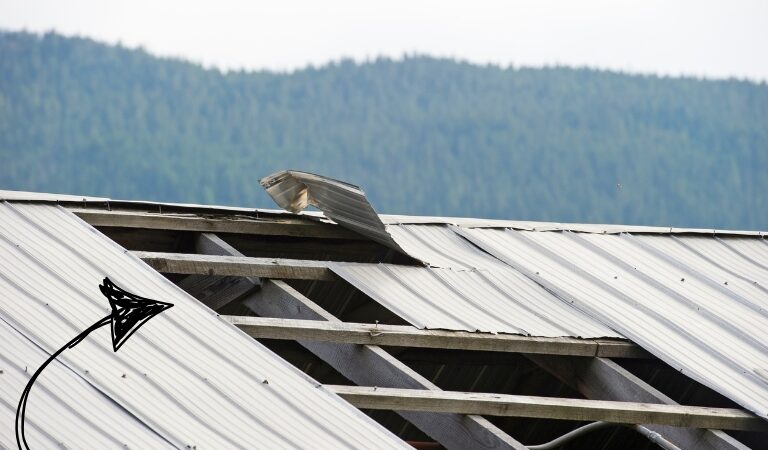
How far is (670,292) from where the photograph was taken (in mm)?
10867

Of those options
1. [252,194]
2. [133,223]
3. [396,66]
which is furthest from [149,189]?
[133,223]

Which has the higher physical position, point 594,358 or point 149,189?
point 594,358

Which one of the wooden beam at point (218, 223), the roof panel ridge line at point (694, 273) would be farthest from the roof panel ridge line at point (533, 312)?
the roof panel ridge line at point (694, 273)

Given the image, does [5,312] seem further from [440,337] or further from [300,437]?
[440,337]

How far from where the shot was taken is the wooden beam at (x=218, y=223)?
9961 mm

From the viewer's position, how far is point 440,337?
8852 mm

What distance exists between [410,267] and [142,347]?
3128mm

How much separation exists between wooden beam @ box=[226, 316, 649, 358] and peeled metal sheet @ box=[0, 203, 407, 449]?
0.32 meters

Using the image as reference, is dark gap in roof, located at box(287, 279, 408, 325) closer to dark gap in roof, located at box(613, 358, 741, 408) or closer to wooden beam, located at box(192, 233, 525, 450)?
wooden beam, located at box(192, 233, 525, 450)

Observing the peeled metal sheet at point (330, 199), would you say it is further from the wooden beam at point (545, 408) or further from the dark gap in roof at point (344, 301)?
the wooden beam at point (545, 408)

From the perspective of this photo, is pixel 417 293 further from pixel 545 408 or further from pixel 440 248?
pixel 545 408

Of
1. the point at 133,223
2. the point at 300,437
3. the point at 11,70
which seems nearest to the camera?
the point at 300,437

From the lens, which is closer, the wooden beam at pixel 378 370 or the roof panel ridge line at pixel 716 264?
the wooden beam at pixel 378 370

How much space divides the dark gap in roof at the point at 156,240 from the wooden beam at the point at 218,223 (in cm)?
16
